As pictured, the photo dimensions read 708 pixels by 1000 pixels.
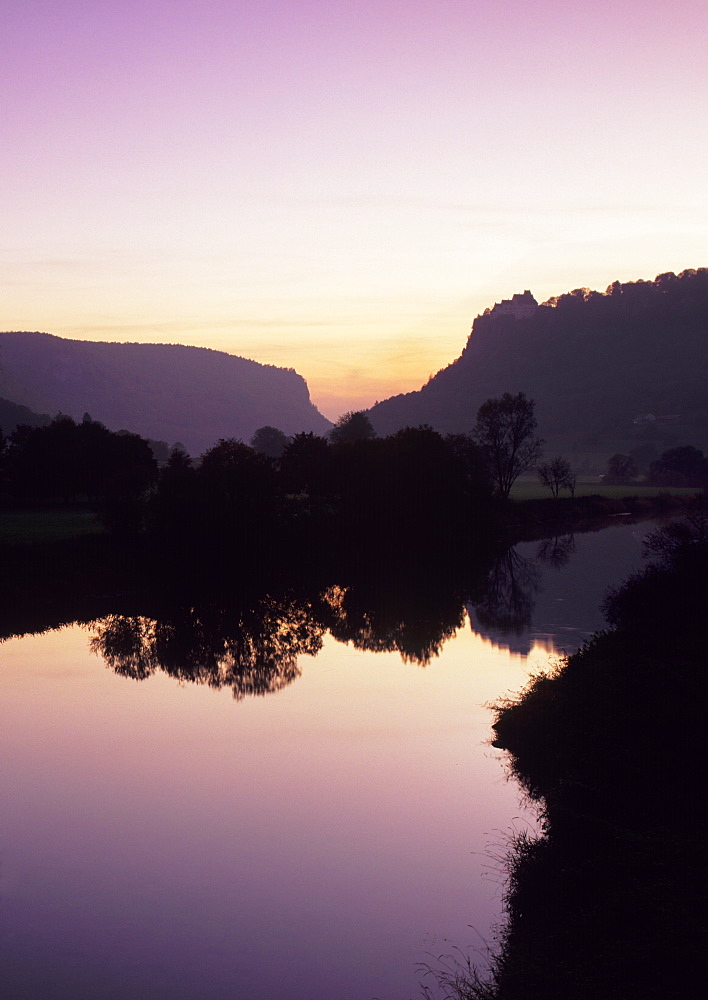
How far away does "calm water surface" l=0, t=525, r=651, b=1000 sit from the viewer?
14.0m

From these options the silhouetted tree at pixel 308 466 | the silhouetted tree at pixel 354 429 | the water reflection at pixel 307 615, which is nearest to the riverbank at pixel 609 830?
the water reflection at pixel 307 615

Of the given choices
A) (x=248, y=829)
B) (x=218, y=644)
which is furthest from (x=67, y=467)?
(x=248, y=829)

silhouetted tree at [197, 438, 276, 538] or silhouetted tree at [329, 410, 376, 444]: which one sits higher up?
silhouetted tree at [329, 410, 376, 444]

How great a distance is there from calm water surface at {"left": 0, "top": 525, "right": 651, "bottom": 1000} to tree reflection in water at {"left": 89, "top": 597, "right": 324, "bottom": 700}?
109cm

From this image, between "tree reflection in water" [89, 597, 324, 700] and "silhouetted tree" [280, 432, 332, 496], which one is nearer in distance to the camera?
"tree reflection in water" [89, 597, 324, 700]

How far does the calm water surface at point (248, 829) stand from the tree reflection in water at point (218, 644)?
1.09 metres

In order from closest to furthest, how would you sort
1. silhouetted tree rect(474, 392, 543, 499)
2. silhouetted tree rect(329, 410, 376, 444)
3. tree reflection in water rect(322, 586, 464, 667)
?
1. tree reflection in water rect(322, 586, 464, 667)
2. silhouetted tree rect(474, 392, 543, 499)
3. silhouetted tree rect(329, 410, 376, 444)

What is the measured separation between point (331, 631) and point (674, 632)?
17943mm

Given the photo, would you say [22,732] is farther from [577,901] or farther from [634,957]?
[634,957]

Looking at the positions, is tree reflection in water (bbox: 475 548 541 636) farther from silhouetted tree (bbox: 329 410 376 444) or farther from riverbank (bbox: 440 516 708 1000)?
silhouetted tree (bbox: 329 410 376 444)

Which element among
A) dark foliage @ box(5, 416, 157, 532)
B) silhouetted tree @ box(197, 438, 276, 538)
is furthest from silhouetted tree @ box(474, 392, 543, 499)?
silhouetted tree @ box(197, 438, 276, 538)

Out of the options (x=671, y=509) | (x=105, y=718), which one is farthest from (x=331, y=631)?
(x=671, y=509)

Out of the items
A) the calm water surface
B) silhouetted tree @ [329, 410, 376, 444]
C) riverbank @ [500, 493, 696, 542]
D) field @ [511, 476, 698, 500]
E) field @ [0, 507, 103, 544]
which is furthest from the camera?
silhouetted tree @ [329, 410, 376, 444]

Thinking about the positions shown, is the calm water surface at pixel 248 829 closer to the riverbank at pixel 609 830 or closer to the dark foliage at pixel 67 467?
the riverbank at pixel 609 830
